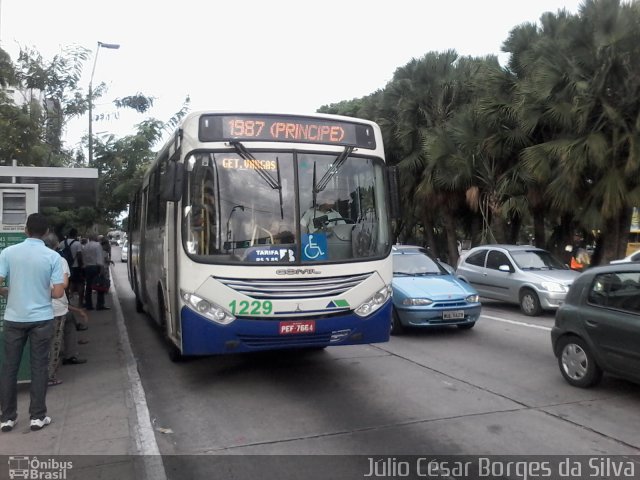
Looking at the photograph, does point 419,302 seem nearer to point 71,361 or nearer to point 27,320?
point 71,361

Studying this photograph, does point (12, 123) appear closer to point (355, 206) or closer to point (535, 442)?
point (355, 206)

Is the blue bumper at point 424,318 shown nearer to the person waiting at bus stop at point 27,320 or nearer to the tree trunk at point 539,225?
the person waiting at bus stop at point 27,320

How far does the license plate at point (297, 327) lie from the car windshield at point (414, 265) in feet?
16.9

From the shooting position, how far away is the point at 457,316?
10383 mm

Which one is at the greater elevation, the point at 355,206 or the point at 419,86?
the point at 419,86

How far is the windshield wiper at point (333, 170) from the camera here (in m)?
6.93

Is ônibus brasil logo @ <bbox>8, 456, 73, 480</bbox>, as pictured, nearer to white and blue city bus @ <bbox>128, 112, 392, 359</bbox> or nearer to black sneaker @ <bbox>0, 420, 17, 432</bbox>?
black sneaker @ <bbox>0, 420, 17, 432</bbox>

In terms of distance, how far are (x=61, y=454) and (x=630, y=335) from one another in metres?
5.48

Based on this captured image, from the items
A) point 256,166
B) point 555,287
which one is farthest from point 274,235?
point 555,287

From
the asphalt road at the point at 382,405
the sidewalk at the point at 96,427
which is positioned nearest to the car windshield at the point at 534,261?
the asphalt road at the point at 382,405

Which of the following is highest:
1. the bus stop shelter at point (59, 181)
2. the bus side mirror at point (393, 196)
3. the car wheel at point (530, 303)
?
the bus stop shelter at point (59, 181)

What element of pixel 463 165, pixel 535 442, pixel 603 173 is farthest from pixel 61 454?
pixel 463 165

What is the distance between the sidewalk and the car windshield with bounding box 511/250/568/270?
9.18 metres

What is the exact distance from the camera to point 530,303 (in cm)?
1320
